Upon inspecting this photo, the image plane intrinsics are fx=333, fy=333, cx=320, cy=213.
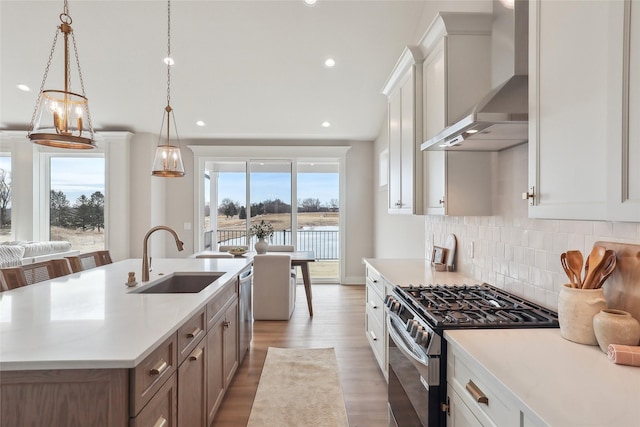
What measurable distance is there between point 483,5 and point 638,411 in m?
2.69

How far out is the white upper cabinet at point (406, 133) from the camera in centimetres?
265

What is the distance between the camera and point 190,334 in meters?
1.68

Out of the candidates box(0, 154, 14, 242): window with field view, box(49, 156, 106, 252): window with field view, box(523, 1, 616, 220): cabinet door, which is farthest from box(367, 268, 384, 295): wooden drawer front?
box(0, 154, 14, 242): window with field view

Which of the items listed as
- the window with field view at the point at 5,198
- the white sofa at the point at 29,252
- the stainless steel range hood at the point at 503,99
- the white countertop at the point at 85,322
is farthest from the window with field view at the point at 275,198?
the stainless steel range hood at the point at 503,99

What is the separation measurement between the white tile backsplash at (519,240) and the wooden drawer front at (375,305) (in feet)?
2.31

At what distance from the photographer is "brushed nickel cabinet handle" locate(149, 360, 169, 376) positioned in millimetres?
1259

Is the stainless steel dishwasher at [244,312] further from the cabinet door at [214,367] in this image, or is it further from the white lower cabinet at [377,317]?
the white lower cabinet at [377,317]

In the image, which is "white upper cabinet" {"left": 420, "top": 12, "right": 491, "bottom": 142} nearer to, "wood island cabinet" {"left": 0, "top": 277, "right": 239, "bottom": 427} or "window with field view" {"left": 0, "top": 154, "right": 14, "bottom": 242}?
"wood island cabinet" {"left": 0, "top": 277, "right": 239, "bottom": 427}

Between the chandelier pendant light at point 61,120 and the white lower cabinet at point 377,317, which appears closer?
the chandelier pendant light at point 61,120

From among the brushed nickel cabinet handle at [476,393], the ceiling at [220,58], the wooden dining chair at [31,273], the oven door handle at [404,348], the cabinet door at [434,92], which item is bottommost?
the oven door handle at [404,348]

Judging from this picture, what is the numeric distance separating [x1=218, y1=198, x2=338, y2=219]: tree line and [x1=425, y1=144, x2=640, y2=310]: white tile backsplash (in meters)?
3.93

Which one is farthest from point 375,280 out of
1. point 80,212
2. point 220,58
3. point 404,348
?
point 80,212

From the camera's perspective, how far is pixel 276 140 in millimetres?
6363

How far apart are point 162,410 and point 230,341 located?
4.02 ft
